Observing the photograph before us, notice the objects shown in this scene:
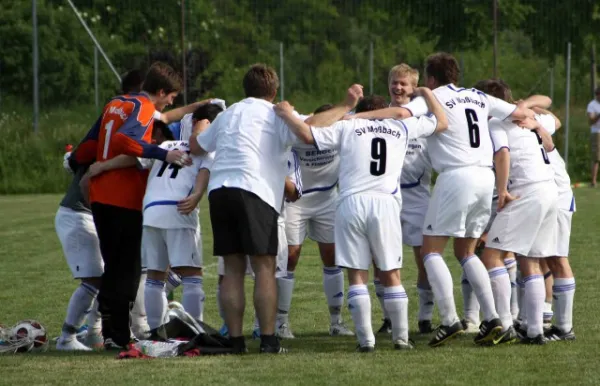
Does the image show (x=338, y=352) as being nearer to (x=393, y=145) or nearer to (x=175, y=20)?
(x=393, y=145)

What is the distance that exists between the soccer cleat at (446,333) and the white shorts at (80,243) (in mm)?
2462

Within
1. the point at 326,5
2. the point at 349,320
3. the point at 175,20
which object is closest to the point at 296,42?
the point at 326,5

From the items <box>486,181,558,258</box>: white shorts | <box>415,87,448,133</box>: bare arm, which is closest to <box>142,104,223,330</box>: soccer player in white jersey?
<box>415,87,448,133</box>: bare arm

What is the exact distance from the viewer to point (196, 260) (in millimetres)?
8438

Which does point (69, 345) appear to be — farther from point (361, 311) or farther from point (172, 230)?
point (361, 311)

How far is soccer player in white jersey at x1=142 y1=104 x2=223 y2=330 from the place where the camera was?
838 centimetres

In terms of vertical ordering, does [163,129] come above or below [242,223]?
above

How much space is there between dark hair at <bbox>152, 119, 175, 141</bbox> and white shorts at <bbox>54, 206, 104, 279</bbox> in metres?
0.80

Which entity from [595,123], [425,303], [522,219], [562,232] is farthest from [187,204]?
[595,123]

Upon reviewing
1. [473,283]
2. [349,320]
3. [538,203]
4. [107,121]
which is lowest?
[349,320]

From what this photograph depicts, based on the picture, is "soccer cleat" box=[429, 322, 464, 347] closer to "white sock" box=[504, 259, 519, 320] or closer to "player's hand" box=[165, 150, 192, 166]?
"white sock" box=[504, 259, 519, 320]

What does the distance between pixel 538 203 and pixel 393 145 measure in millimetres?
1130

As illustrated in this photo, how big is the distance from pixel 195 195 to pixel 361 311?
1.41m

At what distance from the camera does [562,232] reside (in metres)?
8.83
